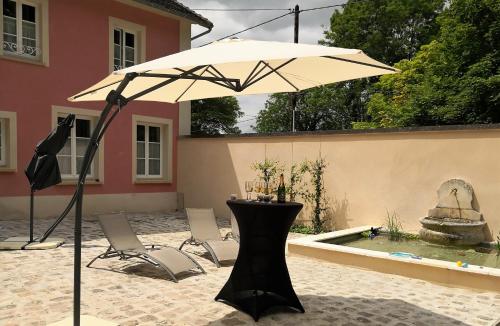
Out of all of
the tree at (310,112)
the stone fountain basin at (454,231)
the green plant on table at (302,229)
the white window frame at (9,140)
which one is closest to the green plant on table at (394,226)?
the stone fountain basin at (454,231)

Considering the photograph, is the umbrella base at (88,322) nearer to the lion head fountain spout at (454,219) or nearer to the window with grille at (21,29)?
the lion head fountain spout at (454,219)

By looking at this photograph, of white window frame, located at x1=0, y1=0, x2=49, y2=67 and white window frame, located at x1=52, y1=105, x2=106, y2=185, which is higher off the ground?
white window frame, located at x1=0, y1=0, x2=49, y2=67

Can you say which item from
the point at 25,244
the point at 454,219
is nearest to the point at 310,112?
the point at 454,219

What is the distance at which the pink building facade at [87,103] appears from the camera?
430 inches

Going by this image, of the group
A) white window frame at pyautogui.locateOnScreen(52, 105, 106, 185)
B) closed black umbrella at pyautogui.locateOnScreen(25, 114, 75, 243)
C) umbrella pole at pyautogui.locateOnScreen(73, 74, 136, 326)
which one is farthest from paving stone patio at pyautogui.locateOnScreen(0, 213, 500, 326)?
white window frame at pyautogui.locateOnScreen(52, 105, 106, 185)

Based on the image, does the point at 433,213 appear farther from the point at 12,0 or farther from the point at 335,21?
the point at 335,21

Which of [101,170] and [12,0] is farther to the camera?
[101,170]

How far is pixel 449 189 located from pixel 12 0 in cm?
1104

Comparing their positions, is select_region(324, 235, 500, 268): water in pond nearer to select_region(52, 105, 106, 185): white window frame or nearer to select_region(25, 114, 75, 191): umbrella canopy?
select_region(25, 114, 75, 191): umbrella canopy

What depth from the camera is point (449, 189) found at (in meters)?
8.67

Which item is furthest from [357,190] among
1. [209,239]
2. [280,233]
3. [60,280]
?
[60,280]

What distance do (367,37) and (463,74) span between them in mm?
12205

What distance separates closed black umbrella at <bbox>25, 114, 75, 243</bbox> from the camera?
298 inches

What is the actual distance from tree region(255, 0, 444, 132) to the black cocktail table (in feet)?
83.7
